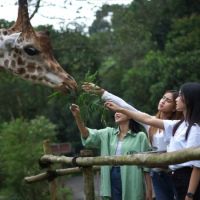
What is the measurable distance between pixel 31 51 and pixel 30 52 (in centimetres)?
2

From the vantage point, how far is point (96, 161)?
3770mm

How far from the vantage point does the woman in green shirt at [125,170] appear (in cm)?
413

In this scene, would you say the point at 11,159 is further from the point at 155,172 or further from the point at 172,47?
the point at 172,47

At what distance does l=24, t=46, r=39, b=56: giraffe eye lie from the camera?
5.01 metres

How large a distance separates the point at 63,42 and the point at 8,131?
16.7 ft

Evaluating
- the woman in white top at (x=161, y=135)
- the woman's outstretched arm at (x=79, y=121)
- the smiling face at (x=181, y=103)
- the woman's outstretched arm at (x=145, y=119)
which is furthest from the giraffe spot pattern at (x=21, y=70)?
the smiling face at (x=181, y=103)

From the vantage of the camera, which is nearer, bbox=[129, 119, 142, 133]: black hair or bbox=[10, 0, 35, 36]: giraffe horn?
bbox=[129, 119, 142, 133]: black hair

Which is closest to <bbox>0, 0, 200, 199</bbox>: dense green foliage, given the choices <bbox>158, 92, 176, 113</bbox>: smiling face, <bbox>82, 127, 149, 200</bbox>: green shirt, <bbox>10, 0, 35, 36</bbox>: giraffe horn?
<bbox>10, 0, 35, 36</bbox>: giraffe horn

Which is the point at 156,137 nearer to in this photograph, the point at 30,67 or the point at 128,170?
the point at 128,170

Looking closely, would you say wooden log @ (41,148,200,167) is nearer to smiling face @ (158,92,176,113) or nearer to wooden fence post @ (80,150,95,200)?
wooden fence post @ (80,150,95,200)

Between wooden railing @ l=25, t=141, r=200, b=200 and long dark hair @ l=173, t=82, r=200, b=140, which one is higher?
long dark hair @ l=173, t=82, r=200, b=140

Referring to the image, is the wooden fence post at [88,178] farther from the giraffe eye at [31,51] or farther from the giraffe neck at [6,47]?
the giraffe neck at [6,47]

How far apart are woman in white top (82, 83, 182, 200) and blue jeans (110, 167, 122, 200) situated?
0.28 meters

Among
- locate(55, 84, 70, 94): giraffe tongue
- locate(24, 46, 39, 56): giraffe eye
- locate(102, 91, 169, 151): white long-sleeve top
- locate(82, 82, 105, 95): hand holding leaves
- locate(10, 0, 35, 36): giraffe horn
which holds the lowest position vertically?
locate(102, 91, 169, 151): white long-sleeve top
